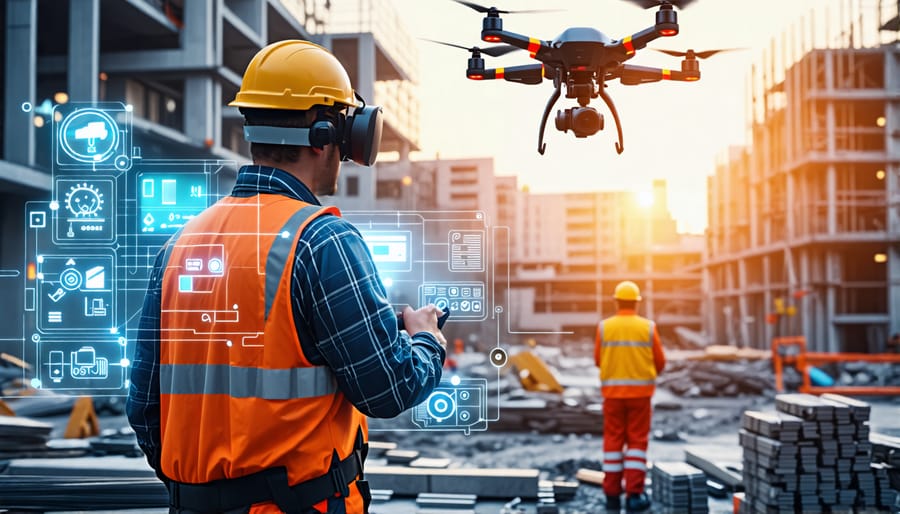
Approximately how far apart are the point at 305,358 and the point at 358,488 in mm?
424

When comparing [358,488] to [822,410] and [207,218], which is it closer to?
[207,218]

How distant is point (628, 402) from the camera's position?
746cm

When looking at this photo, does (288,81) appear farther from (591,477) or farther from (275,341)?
(591,477)

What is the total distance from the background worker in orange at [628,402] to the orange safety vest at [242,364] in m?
5.64

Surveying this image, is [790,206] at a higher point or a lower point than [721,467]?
higher

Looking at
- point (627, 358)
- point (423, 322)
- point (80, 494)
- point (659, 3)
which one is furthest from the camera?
point (627, 358)

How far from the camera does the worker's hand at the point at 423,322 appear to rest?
2107mm

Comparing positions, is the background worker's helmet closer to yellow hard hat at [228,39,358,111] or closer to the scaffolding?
yellow hard hat at [228,39,358,111]

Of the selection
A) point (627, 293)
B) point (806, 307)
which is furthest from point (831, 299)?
point (627, 293)

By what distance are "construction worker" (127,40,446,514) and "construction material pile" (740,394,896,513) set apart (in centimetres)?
544

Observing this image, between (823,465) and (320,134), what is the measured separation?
6.07m

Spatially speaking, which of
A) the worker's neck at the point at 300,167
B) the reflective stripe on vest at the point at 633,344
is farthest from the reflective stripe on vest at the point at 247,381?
the reflective stripe on vest at the point at 633,344

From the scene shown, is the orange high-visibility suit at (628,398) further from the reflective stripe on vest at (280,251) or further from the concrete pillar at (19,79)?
the concrete pillar at (19,79)

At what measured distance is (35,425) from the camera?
21.4 feet
